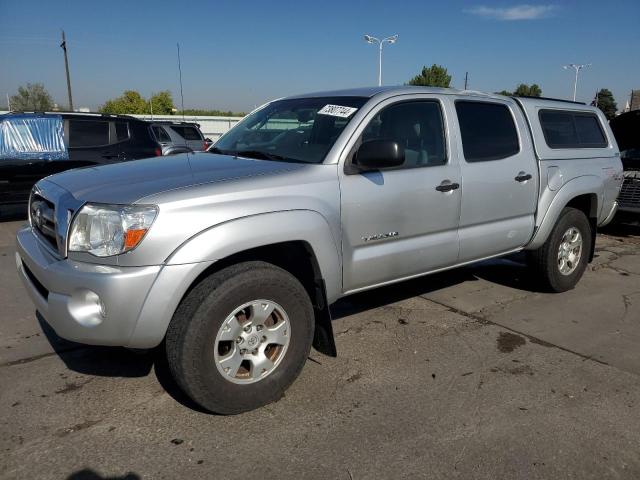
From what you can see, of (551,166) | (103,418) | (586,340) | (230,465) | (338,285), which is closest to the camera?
(230,465)

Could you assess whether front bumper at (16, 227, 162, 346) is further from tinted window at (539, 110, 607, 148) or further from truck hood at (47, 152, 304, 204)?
tinted window at (539, 110, 607, 148)

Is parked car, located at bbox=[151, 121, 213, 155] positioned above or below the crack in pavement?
above

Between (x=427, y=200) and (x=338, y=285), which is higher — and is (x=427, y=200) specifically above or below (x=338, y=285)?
above

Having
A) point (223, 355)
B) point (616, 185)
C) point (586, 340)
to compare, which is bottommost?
point (586, 340)

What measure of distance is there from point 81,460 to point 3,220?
7697mm

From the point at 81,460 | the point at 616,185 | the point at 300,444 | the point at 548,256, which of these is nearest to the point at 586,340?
the point at 548,256

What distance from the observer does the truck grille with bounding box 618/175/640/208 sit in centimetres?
772

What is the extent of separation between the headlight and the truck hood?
0.19 ft

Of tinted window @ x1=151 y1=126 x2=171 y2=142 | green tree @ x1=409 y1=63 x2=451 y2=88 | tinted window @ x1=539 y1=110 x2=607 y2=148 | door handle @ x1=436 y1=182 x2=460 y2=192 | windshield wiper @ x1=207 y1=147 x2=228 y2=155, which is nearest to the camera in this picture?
door handle @ x1=436 y1=182 x2=460 y2=192

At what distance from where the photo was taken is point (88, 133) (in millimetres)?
8680

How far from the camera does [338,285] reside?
328 cm

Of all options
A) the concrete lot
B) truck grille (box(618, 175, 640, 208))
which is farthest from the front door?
truck grille (box(618, 175, 640, 208))

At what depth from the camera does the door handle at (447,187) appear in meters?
3.73

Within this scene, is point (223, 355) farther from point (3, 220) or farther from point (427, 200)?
point (3, 220)
